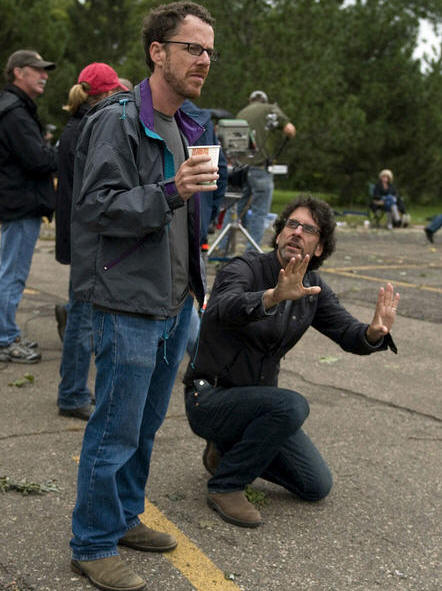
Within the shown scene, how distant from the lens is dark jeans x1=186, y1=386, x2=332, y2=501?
11.4 feet

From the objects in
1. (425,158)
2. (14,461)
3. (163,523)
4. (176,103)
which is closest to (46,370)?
(14,461)

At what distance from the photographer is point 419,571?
309 centimetres

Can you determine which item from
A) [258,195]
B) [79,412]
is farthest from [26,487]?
[258,195]

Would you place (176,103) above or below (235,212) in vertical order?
above

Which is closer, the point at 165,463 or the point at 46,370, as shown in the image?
the point at 165,463

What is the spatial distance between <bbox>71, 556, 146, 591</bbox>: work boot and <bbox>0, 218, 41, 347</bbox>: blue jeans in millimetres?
3058

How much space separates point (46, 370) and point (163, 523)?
242cm

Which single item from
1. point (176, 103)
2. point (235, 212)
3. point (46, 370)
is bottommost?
point (46, 370)

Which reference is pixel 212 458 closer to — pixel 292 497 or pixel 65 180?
pixel 292 497

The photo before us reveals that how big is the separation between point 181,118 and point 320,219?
1.06 metres

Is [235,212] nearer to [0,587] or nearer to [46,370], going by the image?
[46,370]

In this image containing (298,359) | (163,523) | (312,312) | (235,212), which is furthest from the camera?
(235,212)

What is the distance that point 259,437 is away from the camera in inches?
137

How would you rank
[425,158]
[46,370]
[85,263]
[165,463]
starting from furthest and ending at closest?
1. [425,158]
2. [46,370]
3. [165,463]
4. [85,263]
